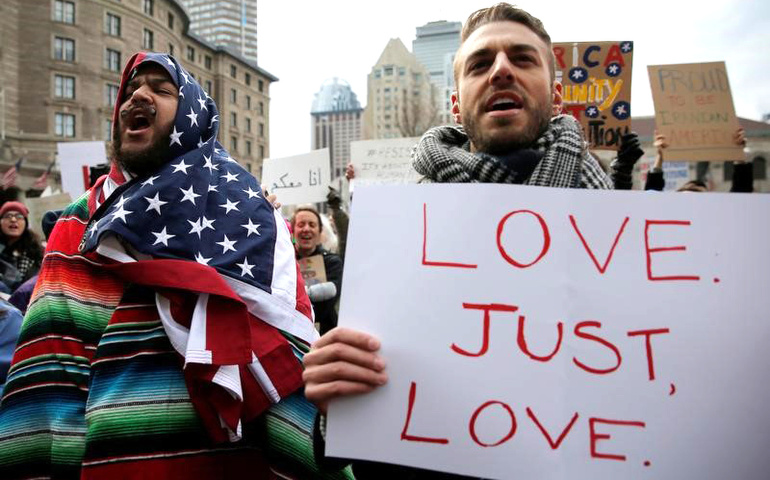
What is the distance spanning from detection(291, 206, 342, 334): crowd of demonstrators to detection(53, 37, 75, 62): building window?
42.4 m

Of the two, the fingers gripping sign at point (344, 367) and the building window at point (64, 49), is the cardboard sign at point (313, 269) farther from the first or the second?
the building window at point (64, 49)

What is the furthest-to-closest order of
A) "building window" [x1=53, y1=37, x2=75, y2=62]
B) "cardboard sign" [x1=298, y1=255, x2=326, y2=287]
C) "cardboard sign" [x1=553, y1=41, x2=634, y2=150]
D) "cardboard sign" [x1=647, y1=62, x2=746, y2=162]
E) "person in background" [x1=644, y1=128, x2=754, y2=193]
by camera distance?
"building window" [x1=53, y1=37, x2=75, y2=62], "cardboard sign" [x1=298, y1=255, x2=326, y2=287], "cardboard sign" [x1=647, y1=62, x2=746, y2=162], "cardboard sign" [x1=553, y1=41, x2=634, y2=150], "person in background" [x1=644, y1=128, x2=754, y2=193]

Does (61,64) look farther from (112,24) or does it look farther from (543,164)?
(543,164)

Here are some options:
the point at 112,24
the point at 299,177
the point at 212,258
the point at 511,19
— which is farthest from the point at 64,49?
the point at 511,19

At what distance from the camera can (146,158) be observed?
1935 millimetres

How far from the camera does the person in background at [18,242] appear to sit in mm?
4520

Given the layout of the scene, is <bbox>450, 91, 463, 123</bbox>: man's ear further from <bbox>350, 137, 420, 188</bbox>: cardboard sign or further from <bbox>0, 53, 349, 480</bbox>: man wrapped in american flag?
<bbox>350, 137, 420, 188</bbox>: cardboard sign

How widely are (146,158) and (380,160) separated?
14.4 ft

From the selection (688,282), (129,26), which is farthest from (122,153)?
(129,26)

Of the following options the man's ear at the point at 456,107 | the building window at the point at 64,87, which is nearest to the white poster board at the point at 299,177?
the man's ear at the point at 456,107

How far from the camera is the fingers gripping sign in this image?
109 centimetres

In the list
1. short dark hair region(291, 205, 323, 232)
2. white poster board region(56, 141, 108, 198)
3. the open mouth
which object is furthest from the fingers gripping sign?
white poster board region(56, 141, 108, 198)

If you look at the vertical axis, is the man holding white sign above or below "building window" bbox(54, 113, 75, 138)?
below

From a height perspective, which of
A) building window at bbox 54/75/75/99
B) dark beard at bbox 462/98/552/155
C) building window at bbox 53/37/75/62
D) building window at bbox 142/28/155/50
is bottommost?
dark beard at bbox 462/98/552/155
